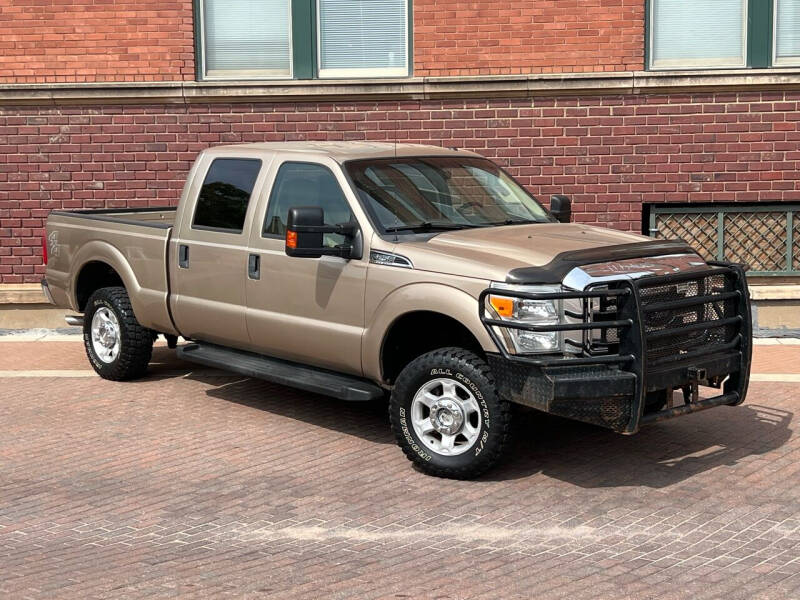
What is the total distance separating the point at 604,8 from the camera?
1249cm

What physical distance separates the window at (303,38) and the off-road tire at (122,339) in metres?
4.25

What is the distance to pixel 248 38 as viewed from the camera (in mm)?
13227

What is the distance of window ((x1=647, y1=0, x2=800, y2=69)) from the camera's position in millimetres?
12609

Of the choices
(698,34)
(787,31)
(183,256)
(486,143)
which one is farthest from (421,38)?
(183,256)

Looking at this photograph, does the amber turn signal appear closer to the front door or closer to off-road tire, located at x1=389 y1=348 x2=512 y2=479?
off-road tire, located at x1=389 y1=348 x2=512 y2=479

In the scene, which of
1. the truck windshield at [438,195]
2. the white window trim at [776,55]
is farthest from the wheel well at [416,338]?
the white window trim at [776,55]

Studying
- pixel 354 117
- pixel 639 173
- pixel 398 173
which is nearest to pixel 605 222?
pixel 639 173

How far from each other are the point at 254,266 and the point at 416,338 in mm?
1341

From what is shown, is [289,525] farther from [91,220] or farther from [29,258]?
[29,258]

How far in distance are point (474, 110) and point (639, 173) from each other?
6.13 ft

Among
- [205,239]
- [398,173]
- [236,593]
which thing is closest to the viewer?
[236,593]

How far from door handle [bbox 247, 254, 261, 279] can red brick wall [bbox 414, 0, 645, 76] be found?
5246 millimetres

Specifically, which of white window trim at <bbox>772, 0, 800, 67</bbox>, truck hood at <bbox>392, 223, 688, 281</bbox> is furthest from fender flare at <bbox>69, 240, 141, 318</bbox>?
white window trim at <bbox>772, 0, 800, 67</bbox>

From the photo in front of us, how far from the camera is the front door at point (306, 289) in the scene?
7559mm
